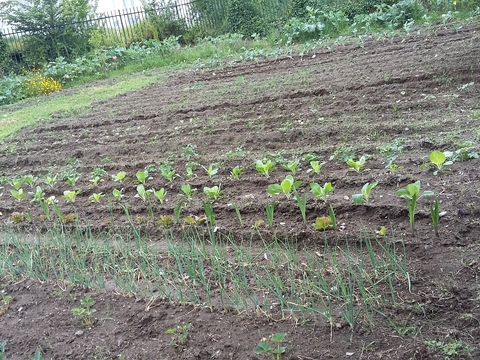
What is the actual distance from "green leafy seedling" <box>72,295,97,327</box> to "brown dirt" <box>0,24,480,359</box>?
0.17ft

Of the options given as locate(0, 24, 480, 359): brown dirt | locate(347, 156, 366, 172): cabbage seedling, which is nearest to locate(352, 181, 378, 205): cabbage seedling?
locate(0, 24, 480, 359): brown dirt

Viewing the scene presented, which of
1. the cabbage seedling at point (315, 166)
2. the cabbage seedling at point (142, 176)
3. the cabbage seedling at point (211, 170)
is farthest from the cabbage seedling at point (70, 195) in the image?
the cabbage seedling at point (315, 166)

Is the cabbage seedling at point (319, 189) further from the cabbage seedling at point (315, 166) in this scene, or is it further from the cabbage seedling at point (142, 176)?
the cabbage seedling at point (142, 176)

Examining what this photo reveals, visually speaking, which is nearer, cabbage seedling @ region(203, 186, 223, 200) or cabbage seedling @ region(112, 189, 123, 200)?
cabbage seedling @ region(203, 186, 223, 200)

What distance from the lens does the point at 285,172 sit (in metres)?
4.17

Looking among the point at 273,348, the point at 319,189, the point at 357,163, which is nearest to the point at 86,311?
the point at 273,348

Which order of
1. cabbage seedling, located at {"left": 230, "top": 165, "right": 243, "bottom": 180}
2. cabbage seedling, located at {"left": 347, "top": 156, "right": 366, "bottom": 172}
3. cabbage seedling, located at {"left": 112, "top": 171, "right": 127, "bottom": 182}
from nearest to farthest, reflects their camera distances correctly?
1. cabbage seedling, located at {"left": 347, "top": 156, "right": 366, "bottom": 172}
2. cabbage seedling, located at {"left": 230, "top": 165, "right": 243, "bottom": 180}
3. cabbage seedling, located at {"left": 112, "top": 171, "right": 127, "bottom": 182}

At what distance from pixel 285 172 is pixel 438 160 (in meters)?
1.22

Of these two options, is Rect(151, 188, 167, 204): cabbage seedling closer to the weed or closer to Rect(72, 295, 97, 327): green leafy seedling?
Rect(72, 295, 97, 327): green leafy seedling

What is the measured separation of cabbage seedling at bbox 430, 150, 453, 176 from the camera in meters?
3.38

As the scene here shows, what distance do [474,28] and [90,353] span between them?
730 cm

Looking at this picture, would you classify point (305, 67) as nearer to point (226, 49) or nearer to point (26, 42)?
point (226, 49)

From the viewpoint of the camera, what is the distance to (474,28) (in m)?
7.55

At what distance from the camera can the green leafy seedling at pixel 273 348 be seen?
81.6 inches
